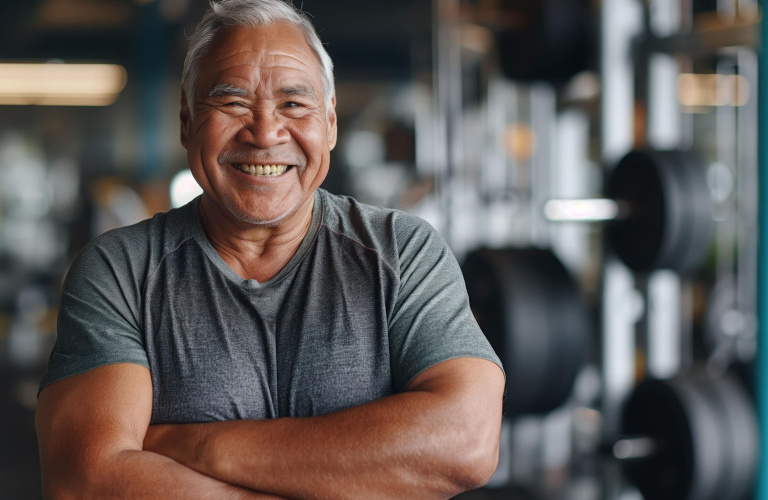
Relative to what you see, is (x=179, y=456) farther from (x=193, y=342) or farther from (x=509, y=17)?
(x=509, y=17)

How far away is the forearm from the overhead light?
225 inches

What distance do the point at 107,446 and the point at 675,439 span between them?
1.72 m

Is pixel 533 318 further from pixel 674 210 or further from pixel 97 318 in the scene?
pixel 97 318

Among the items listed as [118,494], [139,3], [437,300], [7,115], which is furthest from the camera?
[7,115]

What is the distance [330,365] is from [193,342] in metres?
0.17

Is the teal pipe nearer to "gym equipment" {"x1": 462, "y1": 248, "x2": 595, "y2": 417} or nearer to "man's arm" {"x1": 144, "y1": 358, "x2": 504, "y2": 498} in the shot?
"gym equipment" {"x1": 462, "y1": 248, "x2": 595, "y2": 417}

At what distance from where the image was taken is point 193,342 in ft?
3.04

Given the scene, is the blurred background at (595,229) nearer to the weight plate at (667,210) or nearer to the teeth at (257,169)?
the weight plate at (667,210)

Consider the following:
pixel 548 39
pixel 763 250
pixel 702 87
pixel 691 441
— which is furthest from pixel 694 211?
pixel 702 87

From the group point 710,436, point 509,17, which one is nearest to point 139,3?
point 509,17

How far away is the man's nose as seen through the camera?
908 mm

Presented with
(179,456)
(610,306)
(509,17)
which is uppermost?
(509,17)

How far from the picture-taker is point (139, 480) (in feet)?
2.74

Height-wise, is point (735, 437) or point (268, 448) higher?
point (268, 448)
